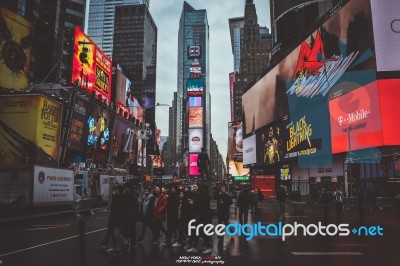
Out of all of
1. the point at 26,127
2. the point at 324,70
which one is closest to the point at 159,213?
the point at 26,127

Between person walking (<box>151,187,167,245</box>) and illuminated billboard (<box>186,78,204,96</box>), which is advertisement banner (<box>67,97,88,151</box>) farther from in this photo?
illuminated billboard (<box>186,78,204,96</box>)

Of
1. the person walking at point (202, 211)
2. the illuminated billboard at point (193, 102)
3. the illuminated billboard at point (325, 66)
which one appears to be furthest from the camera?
the illuminated billboard at point (193, 102)

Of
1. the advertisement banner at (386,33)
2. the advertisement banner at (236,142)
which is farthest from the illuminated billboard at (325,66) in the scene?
the advertisement banner at (236,142)

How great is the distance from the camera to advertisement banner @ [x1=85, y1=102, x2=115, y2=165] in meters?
45.8

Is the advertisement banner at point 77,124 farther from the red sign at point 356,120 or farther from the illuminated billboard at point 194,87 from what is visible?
the illuminated billboard at point 194,87

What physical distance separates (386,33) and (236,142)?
79.9m

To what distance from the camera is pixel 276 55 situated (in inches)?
3231

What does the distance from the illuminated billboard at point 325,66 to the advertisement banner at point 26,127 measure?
2933 centimetres

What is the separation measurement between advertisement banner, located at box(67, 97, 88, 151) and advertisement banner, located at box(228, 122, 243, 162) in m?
71.0

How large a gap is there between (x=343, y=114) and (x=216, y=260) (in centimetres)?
3513

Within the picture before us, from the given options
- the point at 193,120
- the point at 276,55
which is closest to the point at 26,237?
the point at 276,55

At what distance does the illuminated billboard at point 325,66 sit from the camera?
37375 mm

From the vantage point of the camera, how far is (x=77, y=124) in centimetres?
4250

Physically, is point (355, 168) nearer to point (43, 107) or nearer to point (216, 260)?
point (43, 107)
